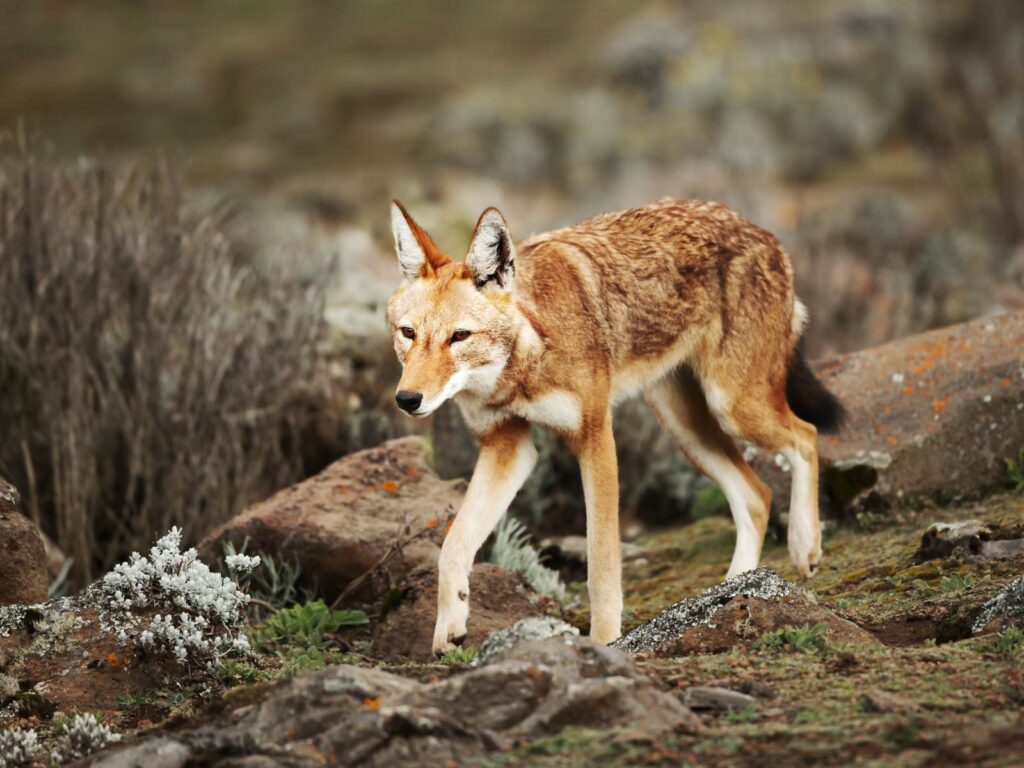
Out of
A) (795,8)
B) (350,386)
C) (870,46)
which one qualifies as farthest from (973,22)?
(350,386)

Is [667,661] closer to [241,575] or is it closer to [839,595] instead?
[839,595]

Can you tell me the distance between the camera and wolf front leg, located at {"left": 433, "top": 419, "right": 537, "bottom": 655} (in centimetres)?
602

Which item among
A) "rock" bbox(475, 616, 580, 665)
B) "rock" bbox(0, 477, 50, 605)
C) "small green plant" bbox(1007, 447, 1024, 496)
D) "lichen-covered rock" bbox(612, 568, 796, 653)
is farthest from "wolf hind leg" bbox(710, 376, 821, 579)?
"rock" bbox(0, 477, 50, 605)

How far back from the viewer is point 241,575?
6.91 metres

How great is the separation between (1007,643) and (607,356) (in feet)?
8.27

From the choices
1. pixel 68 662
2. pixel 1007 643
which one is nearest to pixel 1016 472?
pixel 1007 643

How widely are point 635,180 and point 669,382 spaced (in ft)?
47.4

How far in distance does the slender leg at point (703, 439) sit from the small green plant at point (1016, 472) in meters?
1.26

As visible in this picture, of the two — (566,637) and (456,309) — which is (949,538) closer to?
(456,309)

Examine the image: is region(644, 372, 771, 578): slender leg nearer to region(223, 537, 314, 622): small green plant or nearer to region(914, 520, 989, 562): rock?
region(914, 520, 989, 562): rock

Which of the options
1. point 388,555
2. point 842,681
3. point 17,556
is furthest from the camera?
point 388,555

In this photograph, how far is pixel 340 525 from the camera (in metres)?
7.09

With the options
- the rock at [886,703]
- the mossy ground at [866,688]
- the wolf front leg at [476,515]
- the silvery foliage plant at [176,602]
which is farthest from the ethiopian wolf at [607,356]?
the rock at [886,703]

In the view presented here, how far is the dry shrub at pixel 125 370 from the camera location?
8.42 m
